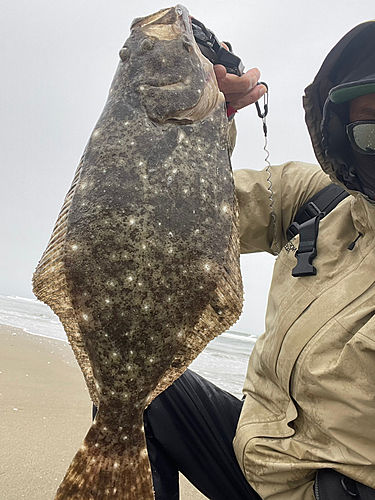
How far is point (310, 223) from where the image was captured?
2262mm

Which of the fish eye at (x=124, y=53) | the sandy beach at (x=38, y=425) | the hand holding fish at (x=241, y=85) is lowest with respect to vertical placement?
the sandy beach at (x=38, y=425)

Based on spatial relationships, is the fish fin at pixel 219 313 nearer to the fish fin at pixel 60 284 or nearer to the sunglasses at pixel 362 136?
the fish fin at pixel 60 284

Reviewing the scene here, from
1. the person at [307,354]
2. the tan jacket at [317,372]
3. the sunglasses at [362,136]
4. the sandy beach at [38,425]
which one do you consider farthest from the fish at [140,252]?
the sandy beach at [38,425]

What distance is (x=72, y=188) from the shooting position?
5.04ft

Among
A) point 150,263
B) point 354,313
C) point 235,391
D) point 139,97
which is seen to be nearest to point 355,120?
point 354,313

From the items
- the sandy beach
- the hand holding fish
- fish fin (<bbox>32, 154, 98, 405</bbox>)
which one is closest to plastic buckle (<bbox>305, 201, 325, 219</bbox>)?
the hand holding fish

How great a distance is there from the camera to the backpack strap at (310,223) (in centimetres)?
214

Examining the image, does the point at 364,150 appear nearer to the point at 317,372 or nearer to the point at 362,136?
the point at 362,136

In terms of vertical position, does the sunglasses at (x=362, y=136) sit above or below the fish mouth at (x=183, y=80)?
below

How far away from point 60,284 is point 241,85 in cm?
116

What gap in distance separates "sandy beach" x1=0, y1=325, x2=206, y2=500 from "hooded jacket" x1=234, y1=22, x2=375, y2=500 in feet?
4.70

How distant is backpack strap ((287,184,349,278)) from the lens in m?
2.14

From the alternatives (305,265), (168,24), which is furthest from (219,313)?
(168,24)

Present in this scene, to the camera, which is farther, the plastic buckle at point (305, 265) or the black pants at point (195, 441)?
the black pants at point (195, 441)
